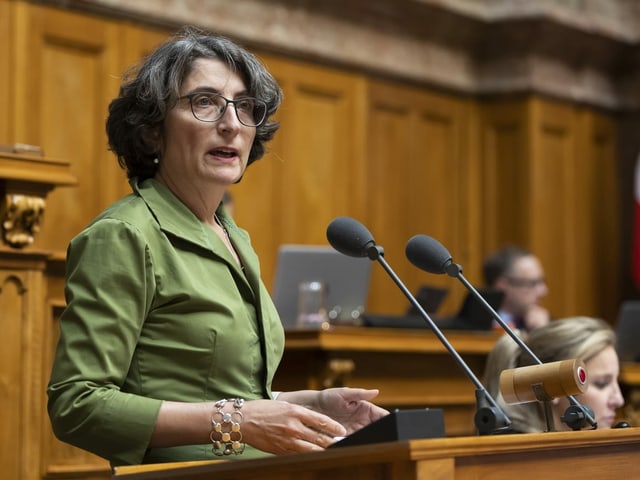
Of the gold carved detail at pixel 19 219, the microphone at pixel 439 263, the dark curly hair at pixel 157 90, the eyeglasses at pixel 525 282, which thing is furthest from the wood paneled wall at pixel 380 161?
the microphone at pixel 439 263

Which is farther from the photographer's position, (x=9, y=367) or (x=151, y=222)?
(x=9, y=367)

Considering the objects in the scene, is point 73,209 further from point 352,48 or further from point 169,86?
point 169,86

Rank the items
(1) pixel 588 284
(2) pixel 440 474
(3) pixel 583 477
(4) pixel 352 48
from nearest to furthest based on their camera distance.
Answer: (2) pixel 440 474, (3) pixel 583 477, (4) pixel 352 48, (1) pixel 588 284

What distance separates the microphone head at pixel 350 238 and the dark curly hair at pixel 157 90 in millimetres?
307

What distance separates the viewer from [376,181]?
820cm

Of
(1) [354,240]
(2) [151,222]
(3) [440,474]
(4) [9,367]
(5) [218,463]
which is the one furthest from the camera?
(4) [9,367]

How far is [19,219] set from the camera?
3.49 meters

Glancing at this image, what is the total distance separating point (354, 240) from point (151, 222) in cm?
45

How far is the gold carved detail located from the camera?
11.4ft

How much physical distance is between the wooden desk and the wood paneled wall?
117cm

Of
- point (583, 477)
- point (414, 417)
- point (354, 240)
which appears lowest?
point (583, 477)

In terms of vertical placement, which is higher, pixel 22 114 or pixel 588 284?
pixel 22 114

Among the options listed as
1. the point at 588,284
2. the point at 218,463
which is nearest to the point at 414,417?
the point at 218,463

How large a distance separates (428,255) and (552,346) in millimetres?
1089
